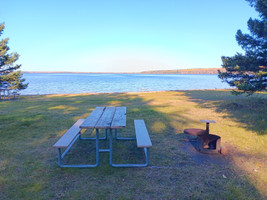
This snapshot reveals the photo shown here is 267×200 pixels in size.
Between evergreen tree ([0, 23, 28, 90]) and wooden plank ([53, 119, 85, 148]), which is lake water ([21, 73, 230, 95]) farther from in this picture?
wooden plank ([53, 119, 85, 148])

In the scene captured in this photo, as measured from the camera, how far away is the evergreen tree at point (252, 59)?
7.67 meters

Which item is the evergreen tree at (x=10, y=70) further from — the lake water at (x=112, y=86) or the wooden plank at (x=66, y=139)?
the wooden plank at (x=66, y=139)

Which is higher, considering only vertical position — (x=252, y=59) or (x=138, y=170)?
(x=252, y=59)

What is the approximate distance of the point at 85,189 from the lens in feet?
9.45

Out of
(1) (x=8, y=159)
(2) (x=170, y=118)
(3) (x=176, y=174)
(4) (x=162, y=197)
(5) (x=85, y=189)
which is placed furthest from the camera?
(2) (x=170, y=118)

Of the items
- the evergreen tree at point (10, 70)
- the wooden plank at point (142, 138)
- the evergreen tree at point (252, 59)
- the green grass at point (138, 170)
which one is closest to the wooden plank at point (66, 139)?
the green grass at point (138, 170)

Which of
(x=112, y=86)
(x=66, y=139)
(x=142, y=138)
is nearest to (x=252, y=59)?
(x=142, y=138)

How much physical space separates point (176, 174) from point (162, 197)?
725 mm

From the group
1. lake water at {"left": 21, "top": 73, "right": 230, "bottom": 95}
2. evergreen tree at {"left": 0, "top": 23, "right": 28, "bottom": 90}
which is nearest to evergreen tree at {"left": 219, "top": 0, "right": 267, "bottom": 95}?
evergreen tree at {"left": 0, "top": 23, "right": 28, "bottom": 90}

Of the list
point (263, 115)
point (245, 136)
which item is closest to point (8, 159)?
point (245, 136)

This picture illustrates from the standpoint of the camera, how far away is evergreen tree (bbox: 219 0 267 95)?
7.67m

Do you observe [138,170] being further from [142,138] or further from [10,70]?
[10,70]

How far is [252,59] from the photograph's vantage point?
26.3 feet

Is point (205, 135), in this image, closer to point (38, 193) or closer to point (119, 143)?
point (119, 143)
